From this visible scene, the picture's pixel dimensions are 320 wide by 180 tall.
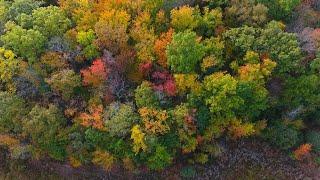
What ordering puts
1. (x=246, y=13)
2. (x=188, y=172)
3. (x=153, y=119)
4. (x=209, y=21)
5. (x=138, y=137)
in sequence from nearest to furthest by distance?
(x=138, y=137), (x=153, y=119), (x=246, y=13), (x=209, y=21), (x=188, y=172)

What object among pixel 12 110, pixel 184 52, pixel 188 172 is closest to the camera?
pixel 184 52

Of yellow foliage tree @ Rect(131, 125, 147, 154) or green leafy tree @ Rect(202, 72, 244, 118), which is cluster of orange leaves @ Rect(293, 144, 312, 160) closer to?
green leafy tree @ Rect(202, 72, 244, 118)

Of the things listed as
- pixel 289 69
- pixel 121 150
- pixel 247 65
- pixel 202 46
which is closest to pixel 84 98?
pixel 121 150

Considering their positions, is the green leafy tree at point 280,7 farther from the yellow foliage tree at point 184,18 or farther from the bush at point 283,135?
the bush at point 283,135

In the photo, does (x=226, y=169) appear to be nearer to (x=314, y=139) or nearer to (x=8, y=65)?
(x=314, y=139)

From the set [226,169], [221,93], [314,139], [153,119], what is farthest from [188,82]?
[314,139]

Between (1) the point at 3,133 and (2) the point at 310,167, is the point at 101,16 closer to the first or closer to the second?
(1) the point at 3,133

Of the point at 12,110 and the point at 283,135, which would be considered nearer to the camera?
the point at 12,110
